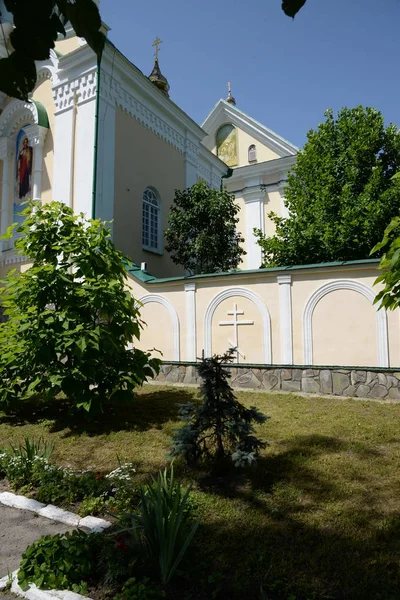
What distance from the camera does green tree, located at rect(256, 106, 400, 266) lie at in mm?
12547

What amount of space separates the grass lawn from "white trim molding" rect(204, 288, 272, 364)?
1.71 m

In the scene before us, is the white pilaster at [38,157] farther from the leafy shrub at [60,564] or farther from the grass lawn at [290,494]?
the leafy shrub at [60,564]

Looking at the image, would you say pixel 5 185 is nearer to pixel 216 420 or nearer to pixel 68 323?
pixel 68 323

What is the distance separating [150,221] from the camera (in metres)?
14.3

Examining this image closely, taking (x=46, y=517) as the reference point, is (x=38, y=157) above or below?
above

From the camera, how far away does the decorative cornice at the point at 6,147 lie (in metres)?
14.6

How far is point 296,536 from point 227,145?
2222 centimetres

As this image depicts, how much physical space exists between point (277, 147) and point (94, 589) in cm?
2154

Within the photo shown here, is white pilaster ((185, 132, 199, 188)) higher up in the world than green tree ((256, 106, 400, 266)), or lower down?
higher up

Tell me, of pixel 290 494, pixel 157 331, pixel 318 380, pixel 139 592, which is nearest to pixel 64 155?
pixel 157 331

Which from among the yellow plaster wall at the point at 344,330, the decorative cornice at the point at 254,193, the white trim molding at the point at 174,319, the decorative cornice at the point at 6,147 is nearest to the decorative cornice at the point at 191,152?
the decorative cornice at the point at 254,193

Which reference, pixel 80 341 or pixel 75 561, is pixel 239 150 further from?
pixel 75 561

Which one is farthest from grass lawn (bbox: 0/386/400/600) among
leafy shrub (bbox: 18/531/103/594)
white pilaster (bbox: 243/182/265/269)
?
white pilaster (bbox: 243/182/265/269)

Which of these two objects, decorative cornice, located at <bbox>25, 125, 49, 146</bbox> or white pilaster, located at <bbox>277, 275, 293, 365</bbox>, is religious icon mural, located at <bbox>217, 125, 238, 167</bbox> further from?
white pilaster, located at <bbox>277, 275, 293, 365</bbox>
